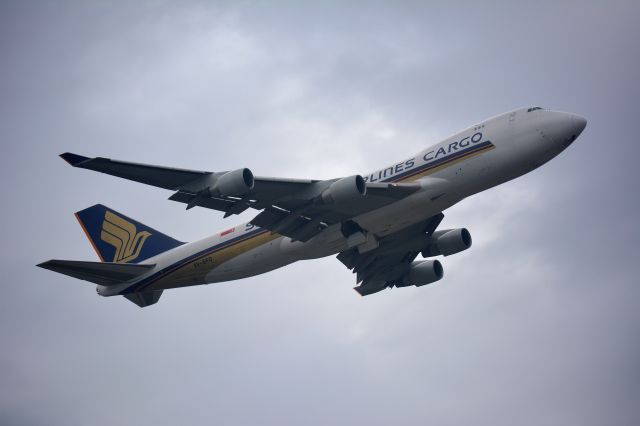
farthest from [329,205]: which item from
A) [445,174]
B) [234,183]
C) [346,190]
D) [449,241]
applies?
[449,241]

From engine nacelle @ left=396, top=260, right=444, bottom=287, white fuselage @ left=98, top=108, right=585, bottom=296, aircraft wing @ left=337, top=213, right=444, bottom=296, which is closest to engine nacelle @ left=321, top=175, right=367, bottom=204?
white fuselage @ left=98, top=108, right=585, bottom=296

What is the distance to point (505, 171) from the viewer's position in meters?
38.7

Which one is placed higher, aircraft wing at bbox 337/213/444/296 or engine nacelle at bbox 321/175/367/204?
engine nacelle at bbox 321/175/367/204

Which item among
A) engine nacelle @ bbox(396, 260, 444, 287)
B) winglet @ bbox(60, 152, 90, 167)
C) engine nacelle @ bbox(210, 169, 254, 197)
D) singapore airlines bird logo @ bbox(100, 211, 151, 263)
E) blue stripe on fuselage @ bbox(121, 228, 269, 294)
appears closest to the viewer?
winglet @ bbox(60, 152, 90, 167)

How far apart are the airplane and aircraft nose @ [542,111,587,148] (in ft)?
0.16

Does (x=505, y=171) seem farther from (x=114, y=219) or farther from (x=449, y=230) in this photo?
(x=114, y=219)

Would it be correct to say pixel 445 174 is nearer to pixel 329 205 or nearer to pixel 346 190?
pixel 346 190

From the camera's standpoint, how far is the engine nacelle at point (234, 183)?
3591cm

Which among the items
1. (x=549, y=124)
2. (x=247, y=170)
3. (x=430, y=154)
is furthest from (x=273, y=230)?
(x=549, y=124)

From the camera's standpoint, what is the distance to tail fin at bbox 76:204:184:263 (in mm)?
49406

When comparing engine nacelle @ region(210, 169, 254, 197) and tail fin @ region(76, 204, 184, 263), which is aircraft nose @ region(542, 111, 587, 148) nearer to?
engine nacelle @ region(210, 169, 254, 197)

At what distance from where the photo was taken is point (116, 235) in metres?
50.8

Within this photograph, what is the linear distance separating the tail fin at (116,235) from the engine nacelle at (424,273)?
15.8 meters

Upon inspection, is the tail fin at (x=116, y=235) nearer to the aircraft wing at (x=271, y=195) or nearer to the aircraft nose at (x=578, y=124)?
the aircraft wing at (x=271, y=195)
